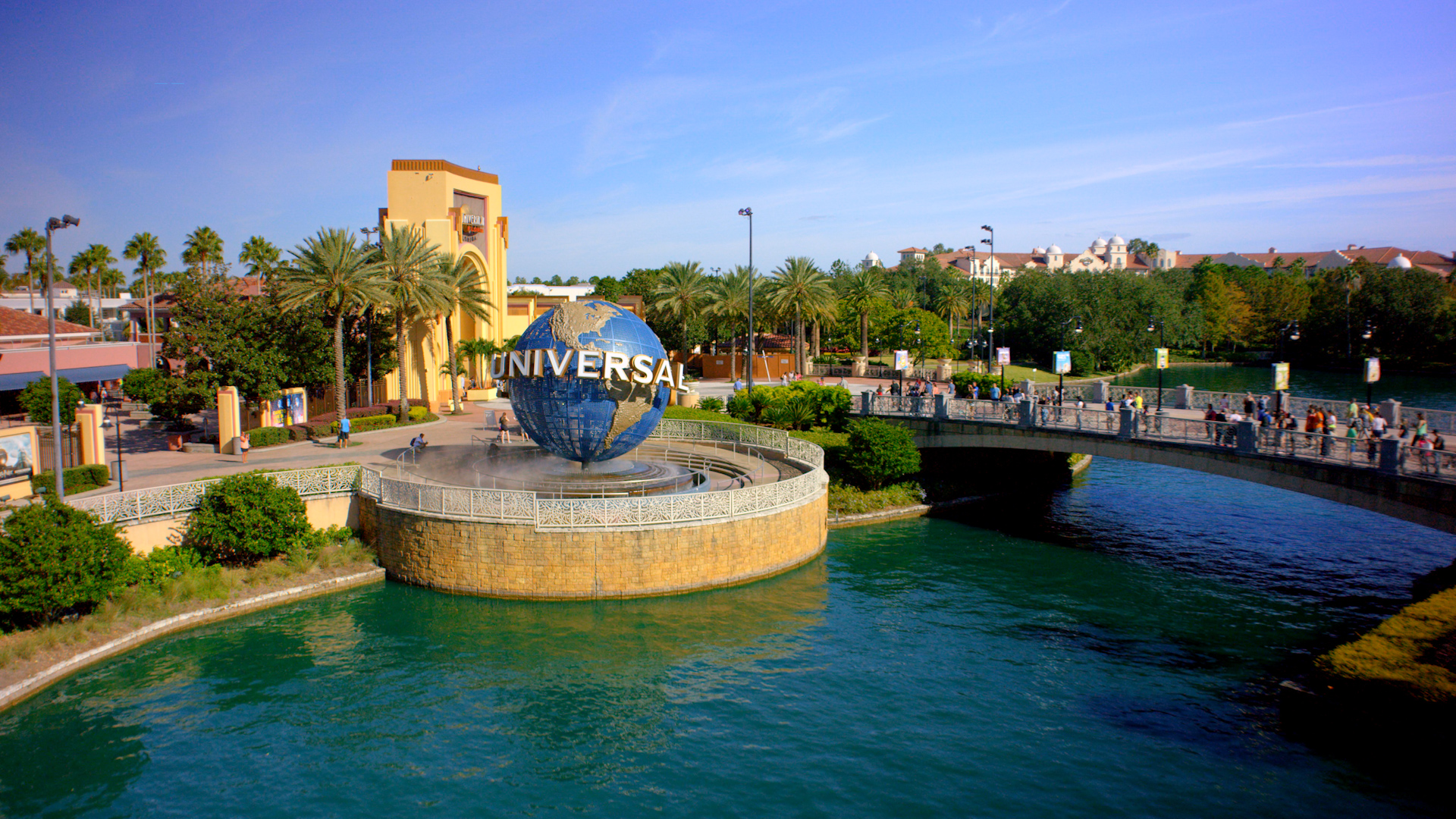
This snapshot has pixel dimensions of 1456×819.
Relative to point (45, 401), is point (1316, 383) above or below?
below

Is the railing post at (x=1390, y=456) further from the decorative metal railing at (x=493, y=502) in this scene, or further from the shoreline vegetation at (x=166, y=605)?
the shoreline vegetation at (x=166, y=605)

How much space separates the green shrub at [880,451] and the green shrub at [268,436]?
25.0m

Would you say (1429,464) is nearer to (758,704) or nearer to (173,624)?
(758,704)

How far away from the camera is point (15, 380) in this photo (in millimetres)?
42094

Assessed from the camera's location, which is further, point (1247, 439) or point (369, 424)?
point (369, 424)

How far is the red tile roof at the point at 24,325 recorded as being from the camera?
45.8m

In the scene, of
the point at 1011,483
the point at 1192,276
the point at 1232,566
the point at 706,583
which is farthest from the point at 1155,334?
the point at 706,583

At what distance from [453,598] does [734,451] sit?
14.0 meters

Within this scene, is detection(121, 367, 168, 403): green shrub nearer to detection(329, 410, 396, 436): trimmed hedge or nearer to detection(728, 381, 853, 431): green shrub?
detection(329, 410, 396, 436): trimmed hedge

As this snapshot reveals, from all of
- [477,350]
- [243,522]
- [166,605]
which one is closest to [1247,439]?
[243,522]

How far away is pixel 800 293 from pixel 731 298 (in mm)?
5983

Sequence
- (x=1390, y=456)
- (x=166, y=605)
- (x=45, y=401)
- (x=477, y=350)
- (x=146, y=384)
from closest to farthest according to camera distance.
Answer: (x=1390, y=456)
(x=166, y=605)
(x=45, y=401)
(x=146, y=384)
(x=477, y=350)

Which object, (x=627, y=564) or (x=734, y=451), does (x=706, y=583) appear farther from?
(x=734, y=451)

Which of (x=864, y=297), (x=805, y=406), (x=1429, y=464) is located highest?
(x=864, y=297)
